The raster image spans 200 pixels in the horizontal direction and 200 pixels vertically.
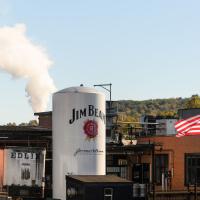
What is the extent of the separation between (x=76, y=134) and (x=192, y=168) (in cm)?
1474

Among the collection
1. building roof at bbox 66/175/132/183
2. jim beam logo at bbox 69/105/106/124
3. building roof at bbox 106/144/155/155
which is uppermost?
jim beam logo at bbox 69/105/106/124

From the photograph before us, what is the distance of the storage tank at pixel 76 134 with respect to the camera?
33.2 m

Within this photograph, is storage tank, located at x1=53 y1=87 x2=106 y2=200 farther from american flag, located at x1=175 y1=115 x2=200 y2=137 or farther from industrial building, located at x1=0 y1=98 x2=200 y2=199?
industrial building, located at x1=0 y1=98 x2=200 y2=199

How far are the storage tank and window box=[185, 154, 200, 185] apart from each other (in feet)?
41.4

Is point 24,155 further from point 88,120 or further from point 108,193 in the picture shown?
point 108,193

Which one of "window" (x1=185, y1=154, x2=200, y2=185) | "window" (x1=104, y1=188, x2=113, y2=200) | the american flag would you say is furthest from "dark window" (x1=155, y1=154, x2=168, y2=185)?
"window" (x1=104, y1=188, x2=113, y2=200)

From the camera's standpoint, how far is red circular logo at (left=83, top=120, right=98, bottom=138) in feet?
109

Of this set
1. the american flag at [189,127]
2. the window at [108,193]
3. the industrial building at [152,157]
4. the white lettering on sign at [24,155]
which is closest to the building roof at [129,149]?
the industrial building at [152,157]

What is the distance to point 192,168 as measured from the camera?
44406mm

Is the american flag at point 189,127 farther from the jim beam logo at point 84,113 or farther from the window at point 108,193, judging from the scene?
the window at point 108,193

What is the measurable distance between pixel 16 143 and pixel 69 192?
10267 mm

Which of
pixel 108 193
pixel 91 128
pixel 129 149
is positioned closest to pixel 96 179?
pixel 108 193

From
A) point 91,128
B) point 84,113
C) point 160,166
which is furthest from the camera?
point 160,166

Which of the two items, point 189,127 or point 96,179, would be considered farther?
point 189,127
